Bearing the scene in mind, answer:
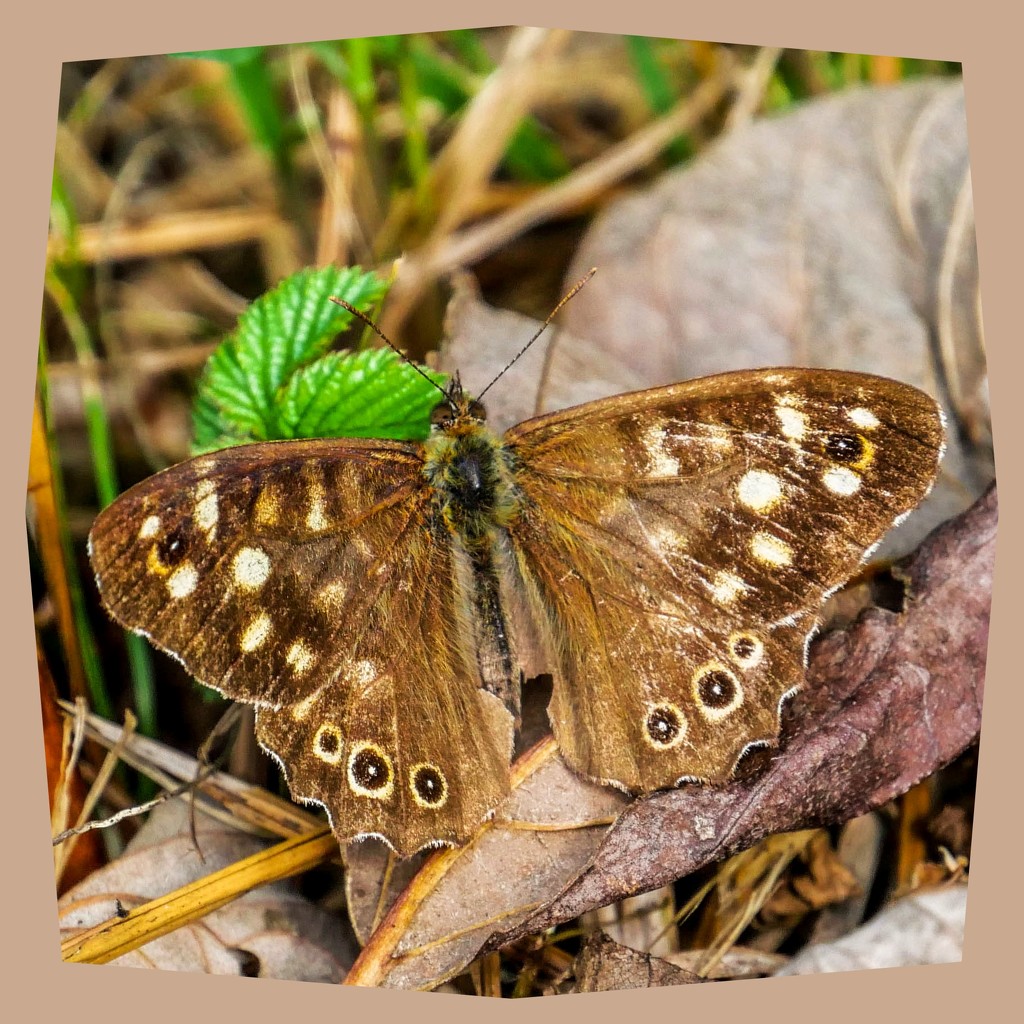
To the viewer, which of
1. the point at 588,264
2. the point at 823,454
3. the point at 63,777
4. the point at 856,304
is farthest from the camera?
the point at 588,264

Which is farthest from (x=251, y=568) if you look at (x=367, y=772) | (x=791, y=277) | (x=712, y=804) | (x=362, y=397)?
(x=791, y=277)

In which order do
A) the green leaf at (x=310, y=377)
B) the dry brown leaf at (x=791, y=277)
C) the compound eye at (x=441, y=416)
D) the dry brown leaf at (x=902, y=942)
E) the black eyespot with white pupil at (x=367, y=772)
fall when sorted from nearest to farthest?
the black eyespot with white pupil at (x=367, y=772) < the dry brown leaf at (x=902, y=942) < the compound eye at (x=441, y=416) < the green leaf at (x=310, y=377) < the dry brown leaf at (x=791, y=277)

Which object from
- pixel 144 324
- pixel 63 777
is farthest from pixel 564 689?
pixel 144 324

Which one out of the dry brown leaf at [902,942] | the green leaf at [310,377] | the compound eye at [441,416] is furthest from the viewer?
the green leaf at [310,377]

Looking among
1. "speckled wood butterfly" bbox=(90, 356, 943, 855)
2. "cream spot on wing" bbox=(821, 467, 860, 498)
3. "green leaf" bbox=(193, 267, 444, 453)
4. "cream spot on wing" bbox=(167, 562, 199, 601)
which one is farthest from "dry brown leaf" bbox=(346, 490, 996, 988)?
"green leaf" bbox=(193, 267, 444, 453)

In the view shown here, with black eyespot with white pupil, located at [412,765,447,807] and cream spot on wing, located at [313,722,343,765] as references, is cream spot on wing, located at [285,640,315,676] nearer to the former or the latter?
cream spot on wing, located at [313,722,343,765]

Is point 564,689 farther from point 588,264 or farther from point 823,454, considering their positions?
point 588,264

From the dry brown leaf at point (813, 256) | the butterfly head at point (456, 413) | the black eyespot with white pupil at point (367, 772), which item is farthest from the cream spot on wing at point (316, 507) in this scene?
the dry brown leaf at point (813, 256)

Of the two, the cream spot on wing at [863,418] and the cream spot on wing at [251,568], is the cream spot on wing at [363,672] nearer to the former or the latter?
the cream spot on wing at [251,568]
